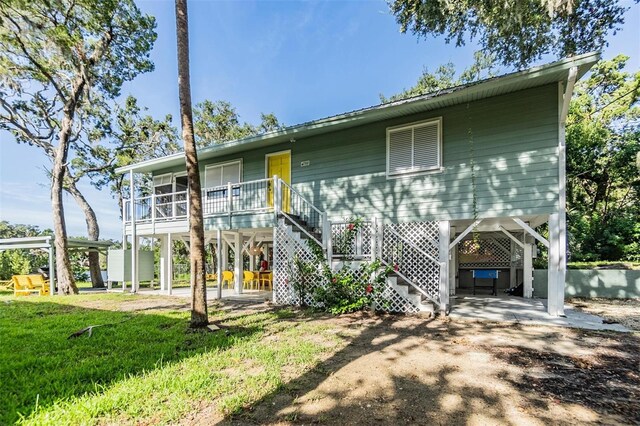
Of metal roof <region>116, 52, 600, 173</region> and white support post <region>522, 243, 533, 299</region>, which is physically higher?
metal roof <region>116, 52, 600, 173</region>

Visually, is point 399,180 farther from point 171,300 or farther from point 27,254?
point 27,254

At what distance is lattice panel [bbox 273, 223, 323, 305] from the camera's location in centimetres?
827

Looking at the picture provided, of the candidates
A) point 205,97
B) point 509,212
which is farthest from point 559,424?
point 205,97

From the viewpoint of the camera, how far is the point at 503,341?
16.6 feet

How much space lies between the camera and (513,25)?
372 inches

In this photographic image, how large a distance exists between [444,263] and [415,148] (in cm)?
304

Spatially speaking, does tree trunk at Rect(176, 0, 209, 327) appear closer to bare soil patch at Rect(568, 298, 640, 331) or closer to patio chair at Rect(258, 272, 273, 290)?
patio chair at Rect(258, 272, 273, 290)

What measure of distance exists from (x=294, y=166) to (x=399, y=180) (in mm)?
3480

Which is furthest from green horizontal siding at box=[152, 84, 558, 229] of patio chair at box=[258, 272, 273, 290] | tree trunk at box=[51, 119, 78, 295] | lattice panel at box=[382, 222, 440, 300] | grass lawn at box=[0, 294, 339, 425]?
tree trunk at box=[51, 119, 78, 295]

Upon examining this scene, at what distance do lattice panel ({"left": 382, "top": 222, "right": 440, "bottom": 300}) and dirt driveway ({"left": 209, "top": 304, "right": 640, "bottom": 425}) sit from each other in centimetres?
227

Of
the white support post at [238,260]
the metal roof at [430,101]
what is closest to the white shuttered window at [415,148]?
the metal roof at [430,101]

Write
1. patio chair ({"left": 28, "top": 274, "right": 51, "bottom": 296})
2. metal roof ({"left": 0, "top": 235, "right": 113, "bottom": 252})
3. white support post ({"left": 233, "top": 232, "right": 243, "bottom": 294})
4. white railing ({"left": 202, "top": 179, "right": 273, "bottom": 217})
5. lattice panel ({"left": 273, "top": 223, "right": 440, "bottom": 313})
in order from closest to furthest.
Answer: lattice panel ({"left": 273, "top": 223, "right": 440, "bottom": 313}) → white railing ({"left": 202, "top": 179, "right": 273, "bottom": 217}) → white support post ({"left": 233, "top": 232, "right": 243, "bottom": 294}) → patio chair ({"left": 28, "top": 274, "right": 51, "bottom": 296}) → metal roof ({"left": 0, "top": 235, "right": 113, "bottom": 252})

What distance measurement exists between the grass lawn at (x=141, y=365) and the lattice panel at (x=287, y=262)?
157cm

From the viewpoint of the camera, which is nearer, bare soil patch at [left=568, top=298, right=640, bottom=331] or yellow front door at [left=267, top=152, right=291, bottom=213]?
bare soil patch at [left=568, top=298, right=640, bottom=331]
